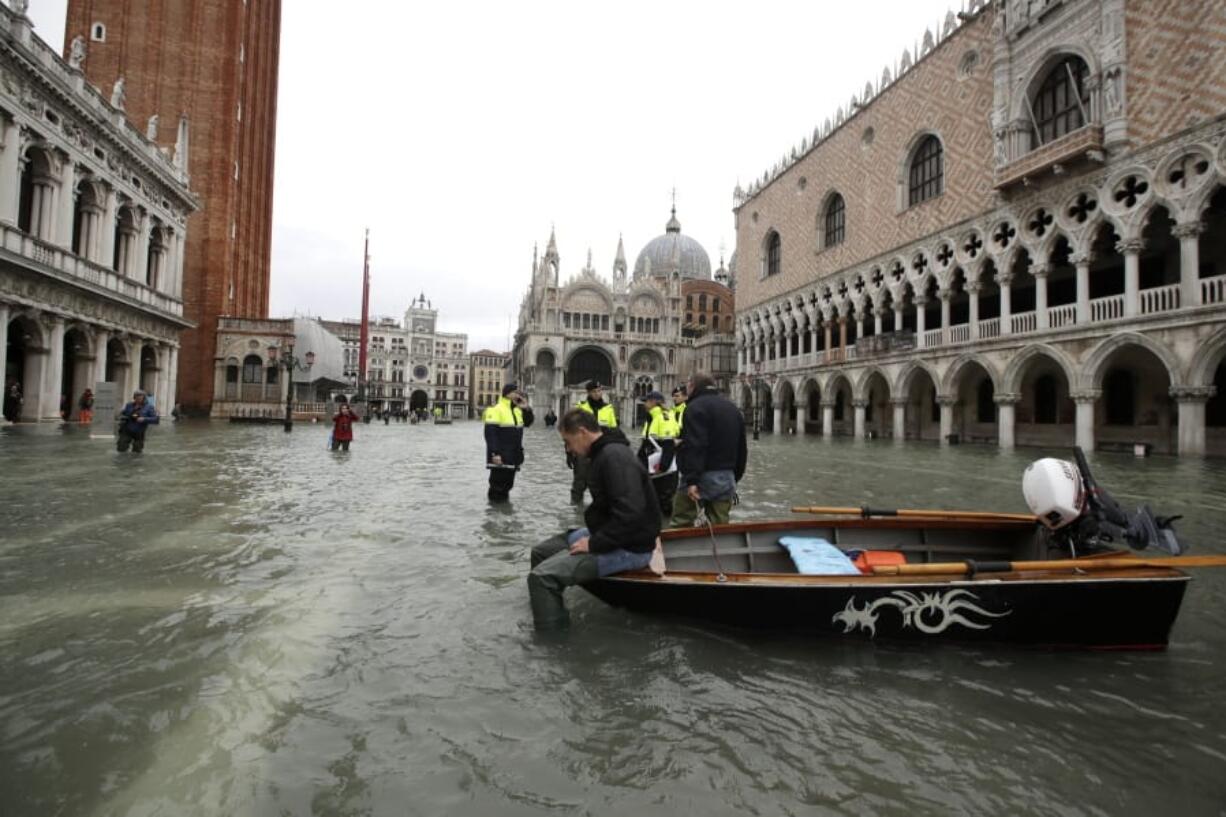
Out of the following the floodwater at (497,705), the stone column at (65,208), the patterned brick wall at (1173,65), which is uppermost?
the patterned brick wall at (1173,65)

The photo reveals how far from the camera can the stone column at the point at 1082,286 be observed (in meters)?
20.3

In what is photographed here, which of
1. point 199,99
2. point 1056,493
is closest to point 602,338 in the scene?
point 199,99

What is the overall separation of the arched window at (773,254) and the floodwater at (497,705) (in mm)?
39590

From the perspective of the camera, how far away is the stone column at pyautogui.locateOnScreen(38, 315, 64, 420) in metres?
20.7

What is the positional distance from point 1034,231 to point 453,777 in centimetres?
2683

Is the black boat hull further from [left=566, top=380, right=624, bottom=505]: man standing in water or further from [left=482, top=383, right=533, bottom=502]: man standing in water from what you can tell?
[left=482, top=383, right=533, bottom=502]: man standing in water

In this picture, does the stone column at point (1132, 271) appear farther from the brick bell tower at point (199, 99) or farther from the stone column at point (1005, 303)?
the brick bell tower at point (199, 99)

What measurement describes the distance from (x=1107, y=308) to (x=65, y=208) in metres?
35.3

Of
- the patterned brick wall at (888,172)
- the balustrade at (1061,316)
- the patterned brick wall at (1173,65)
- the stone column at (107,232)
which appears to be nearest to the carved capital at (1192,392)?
the balustrade at (1061,316)

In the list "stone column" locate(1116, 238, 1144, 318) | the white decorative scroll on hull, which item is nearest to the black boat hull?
the white decorative scroll on hull

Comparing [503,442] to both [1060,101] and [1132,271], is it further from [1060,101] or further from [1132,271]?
[1060,101]

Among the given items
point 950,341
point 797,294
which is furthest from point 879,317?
point 797,294

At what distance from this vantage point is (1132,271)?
1883 cm

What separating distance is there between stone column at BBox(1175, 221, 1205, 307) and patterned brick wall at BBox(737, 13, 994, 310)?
24.6ft
